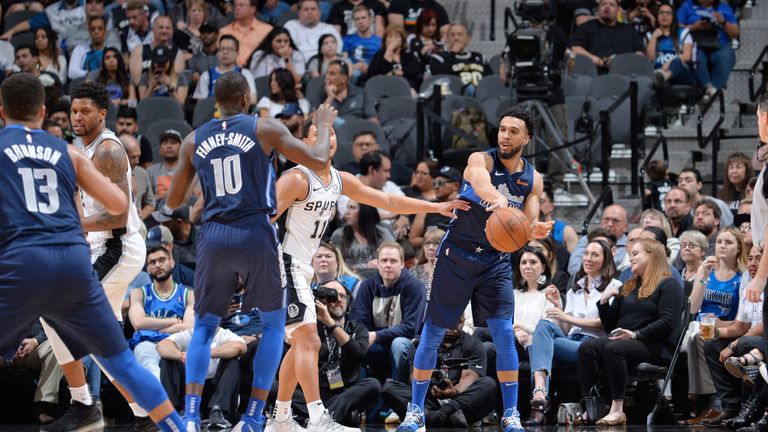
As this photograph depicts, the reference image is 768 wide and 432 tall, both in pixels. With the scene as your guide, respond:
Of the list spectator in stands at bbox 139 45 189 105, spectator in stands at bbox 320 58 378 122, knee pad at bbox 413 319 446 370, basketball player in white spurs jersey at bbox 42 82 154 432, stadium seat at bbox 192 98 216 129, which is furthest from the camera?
spectator in stands at bbox 139 45 189 105

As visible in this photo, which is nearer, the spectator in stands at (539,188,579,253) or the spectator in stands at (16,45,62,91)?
the spectator in stands at (539,188,579,253)

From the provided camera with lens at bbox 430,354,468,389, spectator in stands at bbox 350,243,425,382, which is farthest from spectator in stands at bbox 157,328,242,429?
camera with lens at bbox 430,354,468,389

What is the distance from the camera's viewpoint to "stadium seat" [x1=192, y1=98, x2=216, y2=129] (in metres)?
13.1

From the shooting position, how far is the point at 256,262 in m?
6.48

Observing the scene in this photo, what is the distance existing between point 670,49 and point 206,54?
19.3 feet

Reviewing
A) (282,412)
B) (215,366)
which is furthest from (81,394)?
(215,366)

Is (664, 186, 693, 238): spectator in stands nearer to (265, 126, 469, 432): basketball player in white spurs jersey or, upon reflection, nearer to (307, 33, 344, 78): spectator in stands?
(265, 126, 469, 432): basketball player in white spurs jersey

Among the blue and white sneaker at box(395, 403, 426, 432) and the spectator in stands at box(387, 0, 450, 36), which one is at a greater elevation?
the spectator in stands at box(387, 0, 450, 36)

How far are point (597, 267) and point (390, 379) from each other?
1.97m

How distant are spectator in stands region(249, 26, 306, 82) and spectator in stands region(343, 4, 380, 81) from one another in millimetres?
754

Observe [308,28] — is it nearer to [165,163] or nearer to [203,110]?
[203,110]

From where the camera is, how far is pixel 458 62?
13922 millimetres

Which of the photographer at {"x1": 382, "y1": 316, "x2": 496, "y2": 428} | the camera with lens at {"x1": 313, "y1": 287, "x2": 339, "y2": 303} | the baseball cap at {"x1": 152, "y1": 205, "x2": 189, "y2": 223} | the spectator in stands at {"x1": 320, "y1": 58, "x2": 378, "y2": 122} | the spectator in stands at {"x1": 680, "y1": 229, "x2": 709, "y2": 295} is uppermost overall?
the spectator in stands at {"x1": 320, "y1": 58, "x2": 378, "y2": 122}

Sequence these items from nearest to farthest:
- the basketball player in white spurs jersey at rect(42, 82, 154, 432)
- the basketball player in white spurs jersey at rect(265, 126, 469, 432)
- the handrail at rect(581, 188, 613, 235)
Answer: the basketball player in white spurs jersey at rect(42, 82, 154, 432) < the basketball player in white spurs jersey at rect(265, 126, 469, 432) < the handrail at rect(581, 188, 613, 235)
